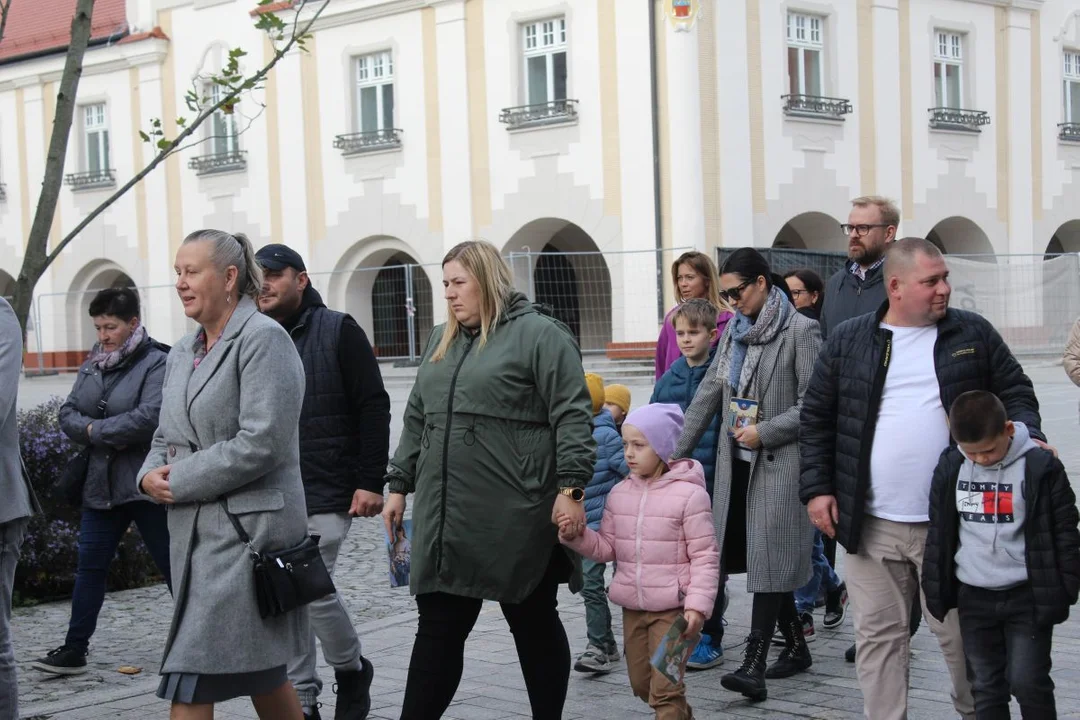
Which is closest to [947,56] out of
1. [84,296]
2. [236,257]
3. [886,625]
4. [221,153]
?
[221,153]

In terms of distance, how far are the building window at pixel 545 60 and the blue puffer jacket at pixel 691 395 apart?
18282mm

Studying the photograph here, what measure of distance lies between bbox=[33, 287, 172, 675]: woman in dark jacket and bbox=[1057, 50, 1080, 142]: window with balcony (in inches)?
998

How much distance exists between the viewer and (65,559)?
9312 mm

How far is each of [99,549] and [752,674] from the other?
3.47 m

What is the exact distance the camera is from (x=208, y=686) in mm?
4504

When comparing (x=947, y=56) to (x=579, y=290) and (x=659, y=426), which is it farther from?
(x=659, y=426)

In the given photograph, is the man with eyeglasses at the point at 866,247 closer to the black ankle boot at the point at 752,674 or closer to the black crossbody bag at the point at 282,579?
the black ankle boot at the point at 752,674

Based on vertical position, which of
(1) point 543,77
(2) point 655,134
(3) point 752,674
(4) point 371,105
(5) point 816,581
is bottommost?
(3) point 752,674

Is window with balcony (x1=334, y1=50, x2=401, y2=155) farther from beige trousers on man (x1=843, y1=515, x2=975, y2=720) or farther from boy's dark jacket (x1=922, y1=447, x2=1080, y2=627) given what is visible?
boy's dark jacket (x1=922, y1=447, x2=1080, y2=627)

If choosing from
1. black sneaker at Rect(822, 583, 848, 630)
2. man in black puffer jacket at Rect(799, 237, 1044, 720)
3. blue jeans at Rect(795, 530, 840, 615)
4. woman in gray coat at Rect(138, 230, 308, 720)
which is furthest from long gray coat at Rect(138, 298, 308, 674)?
black sneaker at Rect(822, 583, 848, 630)

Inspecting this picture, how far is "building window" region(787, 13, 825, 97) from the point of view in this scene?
82.7ft

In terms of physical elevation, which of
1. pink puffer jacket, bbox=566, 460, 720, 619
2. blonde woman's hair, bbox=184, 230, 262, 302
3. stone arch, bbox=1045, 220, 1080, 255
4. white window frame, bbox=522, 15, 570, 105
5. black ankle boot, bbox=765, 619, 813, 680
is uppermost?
white window frame, bbox=522, 15, 570, 105

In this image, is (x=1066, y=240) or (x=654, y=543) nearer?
(x=654, y=543)

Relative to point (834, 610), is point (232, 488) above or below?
above
